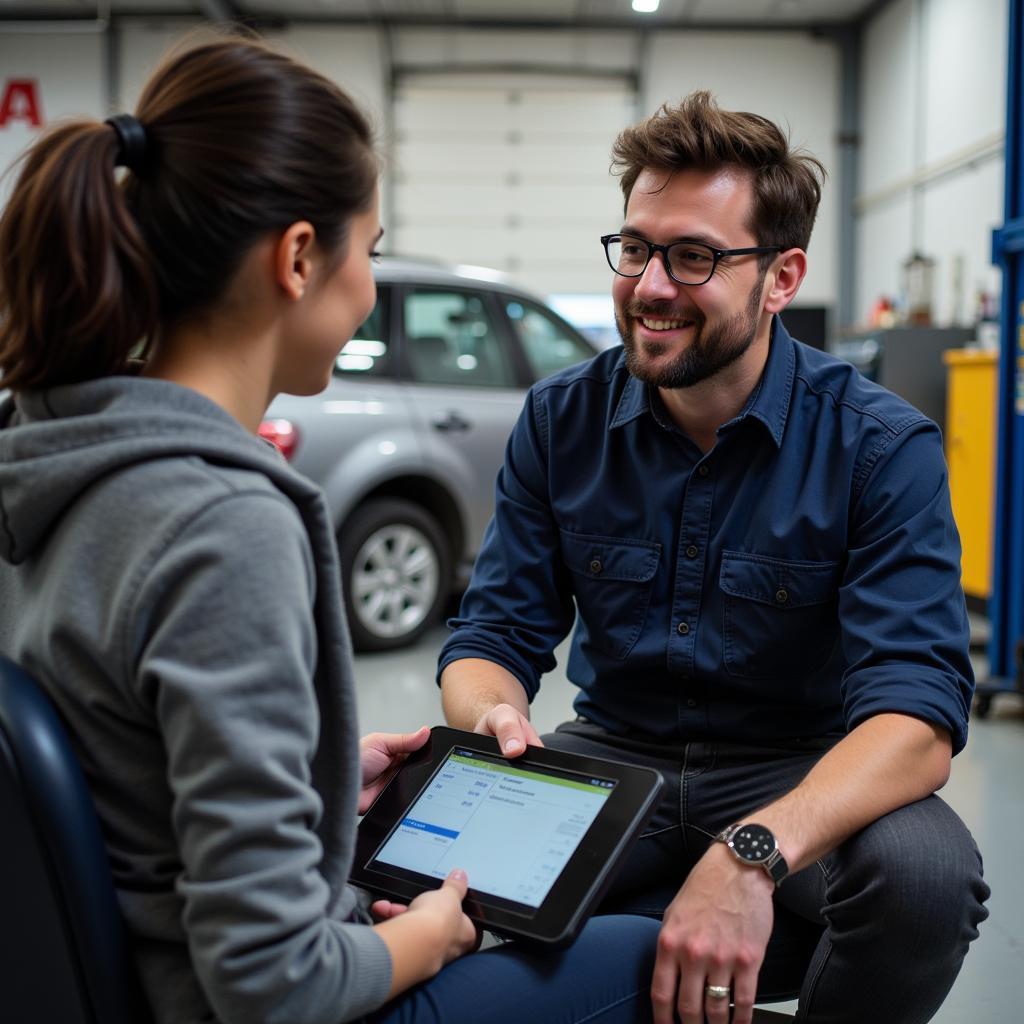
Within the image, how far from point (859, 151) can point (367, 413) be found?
7891 mm

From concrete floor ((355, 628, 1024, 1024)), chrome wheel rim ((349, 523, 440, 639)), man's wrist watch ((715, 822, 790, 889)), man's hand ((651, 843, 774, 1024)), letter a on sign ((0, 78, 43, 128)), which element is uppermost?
letter a on sign ((0, 78, 43, 128))

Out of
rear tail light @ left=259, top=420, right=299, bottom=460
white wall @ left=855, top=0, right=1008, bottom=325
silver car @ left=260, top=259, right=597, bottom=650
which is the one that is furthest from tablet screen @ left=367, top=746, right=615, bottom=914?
white wall @ left=855, top=0, right=1008, bottom=325

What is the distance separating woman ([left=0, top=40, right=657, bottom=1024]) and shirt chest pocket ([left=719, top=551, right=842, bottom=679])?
29.4 inches

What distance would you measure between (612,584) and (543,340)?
3.44 meters

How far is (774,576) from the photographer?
5.55 feet

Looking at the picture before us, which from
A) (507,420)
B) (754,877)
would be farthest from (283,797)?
(507,420)

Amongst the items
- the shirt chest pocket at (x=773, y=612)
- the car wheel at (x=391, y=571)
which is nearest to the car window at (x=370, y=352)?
the car wheel at (x=391, y=571)

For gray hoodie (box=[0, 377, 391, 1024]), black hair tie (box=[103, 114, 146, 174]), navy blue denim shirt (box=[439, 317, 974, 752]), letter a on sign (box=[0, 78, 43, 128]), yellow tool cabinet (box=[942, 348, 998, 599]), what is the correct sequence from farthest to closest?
1. letter a on sign (box=[0, 78, 43, 128])
2. yellow tool cabinet (box=[942, 348, 998, 599])
3. navy blue denim shirt (box=[439, 317, 974, 752])
4. black hair tie (box=[103, 114, 146, 174])
5. gray hoodie (box=[0, 377, 391, 1024])

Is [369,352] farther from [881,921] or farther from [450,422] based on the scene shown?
[881,921]

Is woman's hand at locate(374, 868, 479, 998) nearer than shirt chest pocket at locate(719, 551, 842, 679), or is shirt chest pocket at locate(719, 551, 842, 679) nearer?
woman's hand at locate(374, 868, 479, 998)

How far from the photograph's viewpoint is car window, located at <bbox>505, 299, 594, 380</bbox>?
198 inches

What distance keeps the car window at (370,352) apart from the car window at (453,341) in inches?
4.2

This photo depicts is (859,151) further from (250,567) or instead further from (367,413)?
(250,567)

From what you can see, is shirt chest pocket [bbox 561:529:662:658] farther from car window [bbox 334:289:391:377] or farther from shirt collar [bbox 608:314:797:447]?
car window [bbox 334:289:391:377]
